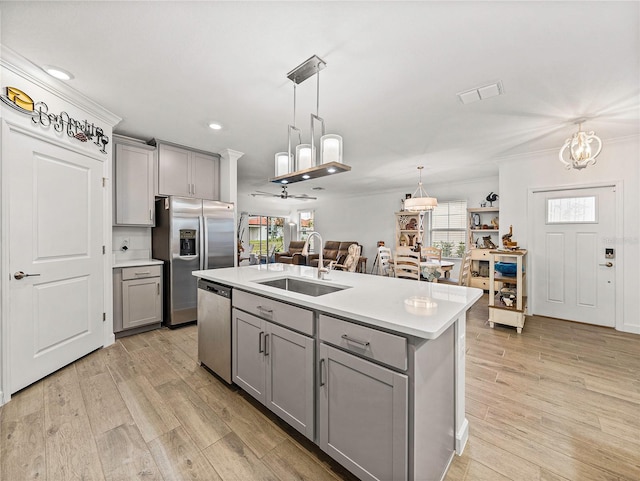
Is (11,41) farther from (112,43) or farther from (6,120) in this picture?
(112,43)

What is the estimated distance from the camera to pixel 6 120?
6.63ft

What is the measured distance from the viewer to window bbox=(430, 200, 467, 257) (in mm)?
6660

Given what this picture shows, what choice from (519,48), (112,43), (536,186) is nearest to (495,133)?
(536,186)

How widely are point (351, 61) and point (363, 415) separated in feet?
7.53

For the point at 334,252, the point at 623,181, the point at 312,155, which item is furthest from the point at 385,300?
the point at 334,252

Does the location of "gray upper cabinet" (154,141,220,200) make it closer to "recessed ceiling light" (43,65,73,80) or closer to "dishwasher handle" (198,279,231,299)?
"recessed ceiling light" (43,65,73,80)

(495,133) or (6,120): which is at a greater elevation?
(495,133)

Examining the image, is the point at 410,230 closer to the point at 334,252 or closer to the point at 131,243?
the point at 334,252

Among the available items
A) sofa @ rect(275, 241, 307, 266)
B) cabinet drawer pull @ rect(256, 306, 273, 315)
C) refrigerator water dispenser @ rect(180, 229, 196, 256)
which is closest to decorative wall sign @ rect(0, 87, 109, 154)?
refrigerator water dispenser @ rect(180, 229, 196, 256)

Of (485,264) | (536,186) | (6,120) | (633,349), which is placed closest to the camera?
(6,120)

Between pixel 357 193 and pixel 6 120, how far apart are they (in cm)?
728

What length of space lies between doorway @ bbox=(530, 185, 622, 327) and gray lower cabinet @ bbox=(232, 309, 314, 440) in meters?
4.28

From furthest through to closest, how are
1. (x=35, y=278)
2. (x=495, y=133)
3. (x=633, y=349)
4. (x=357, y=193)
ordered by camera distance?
(x=357, y=193), (x=495, y=133), (x=633, y=349), (x=35, y=278)

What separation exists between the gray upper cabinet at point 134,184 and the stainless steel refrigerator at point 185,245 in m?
0.18
